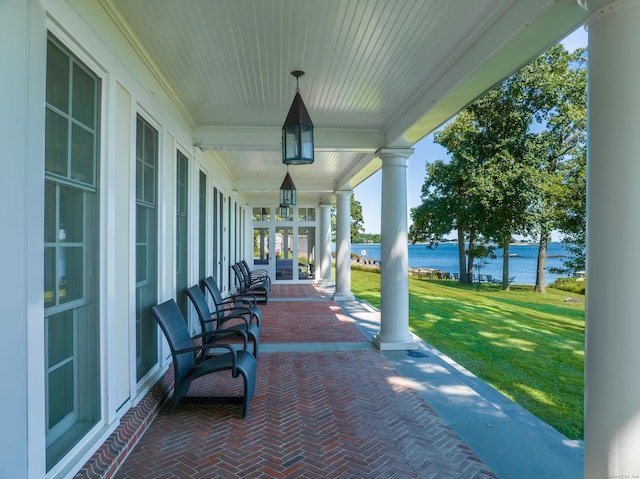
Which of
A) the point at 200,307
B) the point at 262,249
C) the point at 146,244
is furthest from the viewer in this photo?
the point at 262,249

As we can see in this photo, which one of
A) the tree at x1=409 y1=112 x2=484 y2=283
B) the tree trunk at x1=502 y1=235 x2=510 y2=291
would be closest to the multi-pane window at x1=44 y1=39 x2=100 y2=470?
the tree at x1=409 y1=112 x2=484 y2=283

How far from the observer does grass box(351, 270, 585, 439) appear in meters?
4.25

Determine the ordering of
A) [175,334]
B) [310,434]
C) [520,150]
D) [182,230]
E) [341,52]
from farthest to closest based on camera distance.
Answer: [520,150]
[182,230]
[175,334]
[341,52]
[310,434]

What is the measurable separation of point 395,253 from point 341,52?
3.22m

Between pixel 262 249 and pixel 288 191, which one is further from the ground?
pixel 288 191

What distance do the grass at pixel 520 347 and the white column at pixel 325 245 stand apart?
275cm

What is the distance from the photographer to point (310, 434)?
3.27 metres

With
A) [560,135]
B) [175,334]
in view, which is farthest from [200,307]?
[560,135]

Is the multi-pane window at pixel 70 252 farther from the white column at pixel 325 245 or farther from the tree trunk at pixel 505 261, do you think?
the tree trunk at pixel 505 261

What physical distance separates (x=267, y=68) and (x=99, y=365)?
3.04 meters
